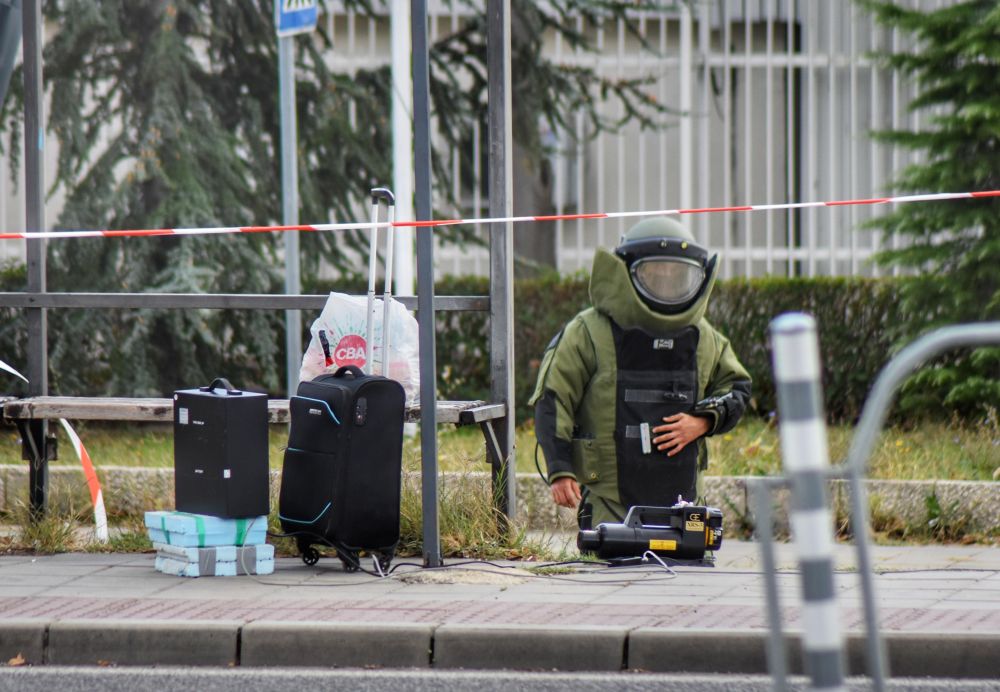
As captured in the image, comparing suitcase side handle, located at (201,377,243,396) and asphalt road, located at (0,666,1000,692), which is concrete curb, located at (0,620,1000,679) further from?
suitcase side handle, located at (201,377,243,396)

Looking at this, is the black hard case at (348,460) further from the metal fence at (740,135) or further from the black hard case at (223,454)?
the metal fence at (740,135)

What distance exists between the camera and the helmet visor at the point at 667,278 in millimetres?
6602

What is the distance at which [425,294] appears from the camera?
6.64 metres

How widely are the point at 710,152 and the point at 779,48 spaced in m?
1.08

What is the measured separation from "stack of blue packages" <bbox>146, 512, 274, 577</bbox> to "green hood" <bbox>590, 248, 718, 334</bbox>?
5.57ft

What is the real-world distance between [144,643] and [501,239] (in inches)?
104

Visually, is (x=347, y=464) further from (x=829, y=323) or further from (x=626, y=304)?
(x=829, y=323)

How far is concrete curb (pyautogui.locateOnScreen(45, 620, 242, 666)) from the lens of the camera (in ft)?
17.6

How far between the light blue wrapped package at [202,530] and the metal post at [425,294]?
0.70 meters

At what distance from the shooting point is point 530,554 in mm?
6984

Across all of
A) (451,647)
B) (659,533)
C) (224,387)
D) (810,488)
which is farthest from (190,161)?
(810,488)

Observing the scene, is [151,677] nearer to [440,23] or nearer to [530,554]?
[530,554]

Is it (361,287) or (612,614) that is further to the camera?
(361,287)

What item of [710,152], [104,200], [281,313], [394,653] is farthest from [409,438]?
[394,653]
